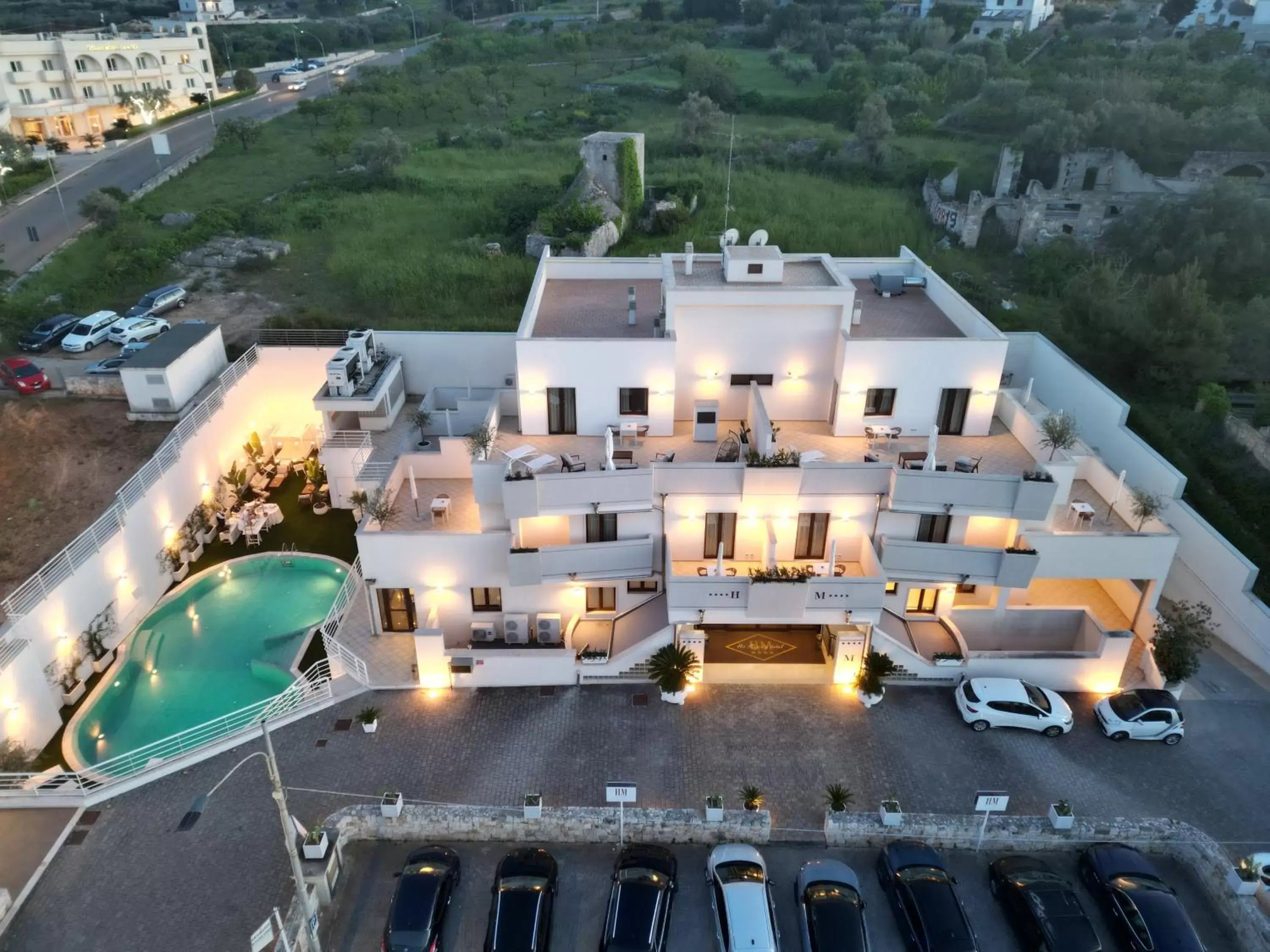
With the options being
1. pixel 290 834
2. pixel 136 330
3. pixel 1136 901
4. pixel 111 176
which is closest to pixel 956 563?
pixel 1136 901

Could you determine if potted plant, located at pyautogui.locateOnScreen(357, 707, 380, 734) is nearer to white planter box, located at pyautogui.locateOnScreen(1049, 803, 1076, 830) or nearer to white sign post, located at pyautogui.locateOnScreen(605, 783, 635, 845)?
white sign post, located at pyautogui.locateOnScreen(605, 783, 635, 845)

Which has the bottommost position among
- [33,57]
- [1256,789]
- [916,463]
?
[1256,789]

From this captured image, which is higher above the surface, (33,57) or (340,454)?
(33,57)

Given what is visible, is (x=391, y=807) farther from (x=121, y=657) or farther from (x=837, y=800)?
(x=121, y=657)

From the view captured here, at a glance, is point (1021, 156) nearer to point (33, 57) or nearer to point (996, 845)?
point (996, 845)

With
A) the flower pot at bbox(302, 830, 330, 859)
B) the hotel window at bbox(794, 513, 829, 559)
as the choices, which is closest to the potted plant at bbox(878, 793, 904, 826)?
the hotel window at bbox(794, 513, 829, 559)

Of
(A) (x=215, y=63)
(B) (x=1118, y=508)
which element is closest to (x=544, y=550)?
(B) (x=1118, y=508)

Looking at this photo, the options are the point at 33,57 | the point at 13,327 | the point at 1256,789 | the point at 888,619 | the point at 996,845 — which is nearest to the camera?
the point at 996,845
